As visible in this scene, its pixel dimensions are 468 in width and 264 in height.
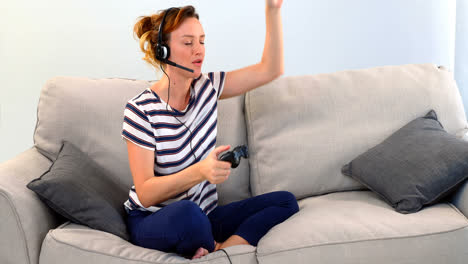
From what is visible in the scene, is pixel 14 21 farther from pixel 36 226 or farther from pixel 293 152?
pixel 293 152

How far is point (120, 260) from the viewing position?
154cm

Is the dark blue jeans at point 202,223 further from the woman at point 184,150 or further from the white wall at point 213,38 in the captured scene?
the white wall at point 213,38

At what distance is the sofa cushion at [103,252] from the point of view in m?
1.55

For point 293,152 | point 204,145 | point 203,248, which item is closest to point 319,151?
point 293,152

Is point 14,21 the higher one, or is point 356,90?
point 14,21

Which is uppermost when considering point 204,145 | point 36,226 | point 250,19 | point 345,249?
point 250,19

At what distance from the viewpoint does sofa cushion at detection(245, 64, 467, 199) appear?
2094mm

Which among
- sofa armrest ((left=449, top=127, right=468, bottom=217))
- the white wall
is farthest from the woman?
the white wall

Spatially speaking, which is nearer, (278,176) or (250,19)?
(278,176)

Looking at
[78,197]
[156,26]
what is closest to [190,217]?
[78,197]

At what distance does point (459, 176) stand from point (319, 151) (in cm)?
54

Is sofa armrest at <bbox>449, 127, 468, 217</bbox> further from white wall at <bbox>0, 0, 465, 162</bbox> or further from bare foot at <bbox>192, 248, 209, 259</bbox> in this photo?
white wall at <bbox>0, 0, 465, 162</bbox>

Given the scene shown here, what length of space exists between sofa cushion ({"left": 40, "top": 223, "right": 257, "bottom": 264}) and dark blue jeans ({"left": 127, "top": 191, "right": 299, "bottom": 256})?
46 mm

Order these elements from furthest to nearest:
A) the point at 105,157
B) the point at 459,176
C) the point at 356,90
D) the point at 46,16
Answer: the point at 46,16 → the point at 356,90 → the point at 105,157 → the point at 459,176
